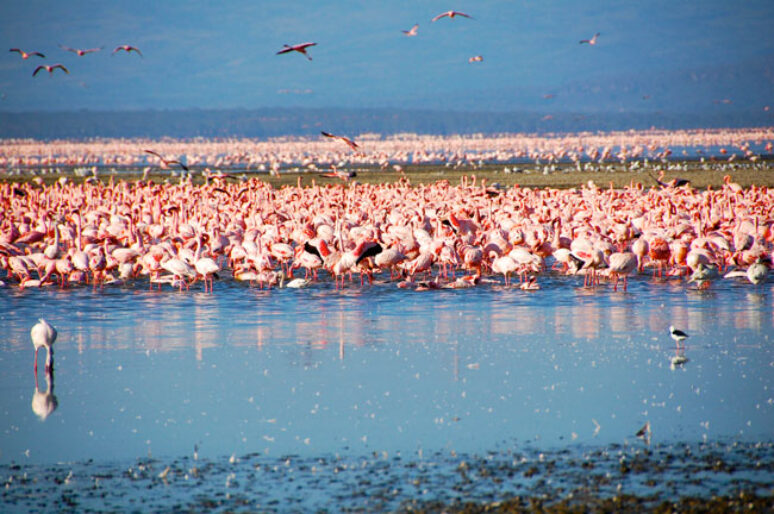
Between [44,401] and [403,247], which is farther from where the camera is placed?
[403,247]

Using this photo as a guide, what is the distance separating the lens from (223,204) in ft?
78.7

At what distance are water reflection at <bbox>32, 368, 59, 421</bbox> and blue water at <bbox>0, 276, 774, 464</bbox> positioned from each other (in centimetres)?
6

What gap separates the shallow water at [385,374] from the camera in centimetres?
728

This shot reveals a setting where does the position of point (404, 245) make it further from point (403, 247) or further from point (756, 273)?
point (756, 273)

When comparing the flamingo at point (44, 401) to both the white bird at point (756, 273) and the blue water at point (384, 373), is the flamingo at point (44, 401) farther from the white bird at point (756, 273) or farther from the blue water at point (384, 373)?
the white bird at point (756, 273)

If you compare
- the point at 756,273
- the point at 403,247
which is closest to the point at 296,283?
the point at 403,247

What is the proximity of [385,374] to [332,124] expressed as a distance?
17597 cm

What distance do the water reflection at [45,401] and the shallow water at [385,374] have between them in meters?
0.06

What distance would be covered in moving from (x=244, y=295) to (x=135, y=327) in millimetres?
2734

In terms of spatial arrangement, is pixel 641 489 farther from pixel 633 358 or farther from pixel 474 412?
pixel 633 358

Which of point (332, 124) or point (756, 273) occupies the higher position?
point (332, 124)

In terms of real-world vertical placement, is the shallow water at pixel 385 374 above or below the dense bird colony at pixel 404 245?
below

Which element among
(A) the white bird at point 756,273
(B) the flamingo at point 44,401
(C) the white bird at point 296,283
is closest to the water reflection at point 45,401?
(B) the flamingo at point 44,401

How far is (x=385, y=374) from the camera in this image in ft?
30.2
